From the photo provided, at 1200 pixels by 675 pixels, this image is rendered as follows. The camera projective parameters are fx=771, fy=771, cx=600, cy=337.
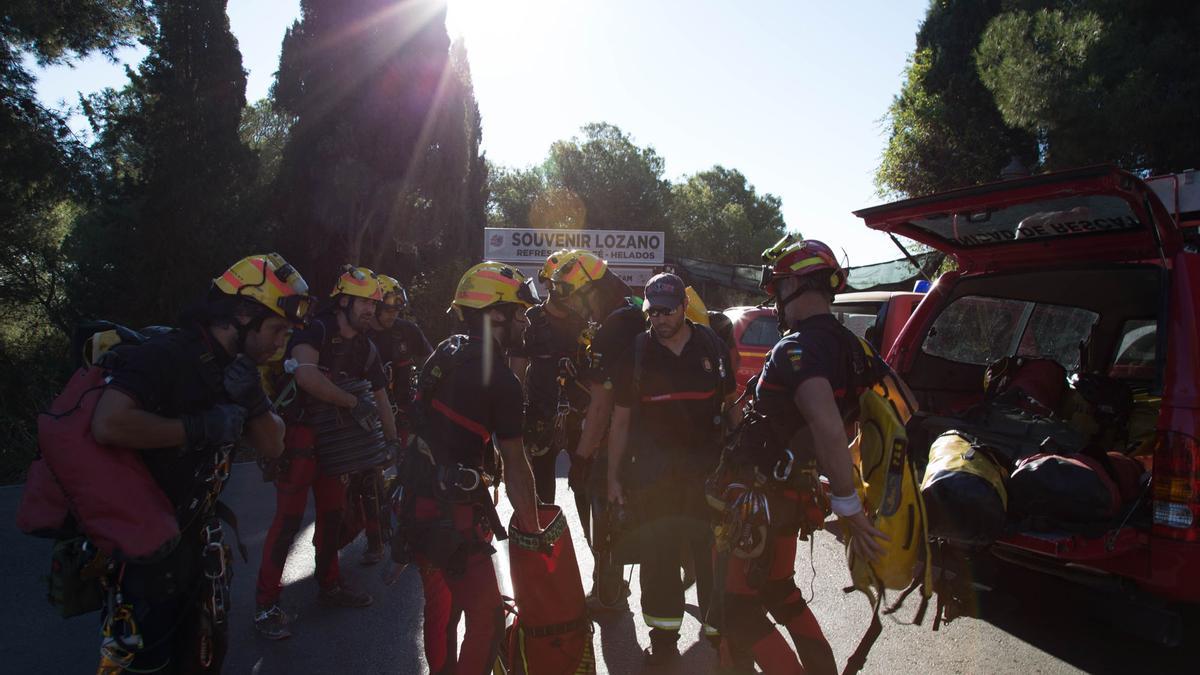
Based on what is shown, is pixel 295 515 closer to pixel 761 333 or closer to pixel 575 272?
pixel 575 272

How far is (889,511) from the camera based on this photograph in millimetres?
2748

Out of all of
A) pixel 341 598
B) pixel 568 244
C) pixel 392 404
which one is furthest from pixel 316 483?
pixel 568 244

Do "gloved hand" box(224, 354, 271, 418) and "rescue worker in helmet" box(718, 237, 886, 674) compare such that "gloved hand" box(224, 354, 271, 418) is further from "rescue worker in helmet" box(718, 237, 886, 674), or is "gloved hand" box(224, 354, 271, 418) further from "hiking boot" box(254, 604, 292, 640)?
"hiking boot" box(254, 604, 292, 640)

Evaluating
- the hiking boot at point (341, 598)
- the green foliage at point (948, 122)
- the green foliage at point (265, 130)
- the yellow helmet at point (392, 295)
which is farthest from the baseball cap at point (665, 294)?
the green foliage at point (265, 130)

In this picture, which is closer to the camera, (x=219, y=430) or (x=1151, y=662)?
(x=219, y=430)

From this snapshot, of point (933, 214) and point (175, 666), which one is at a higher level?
point (933, 214)

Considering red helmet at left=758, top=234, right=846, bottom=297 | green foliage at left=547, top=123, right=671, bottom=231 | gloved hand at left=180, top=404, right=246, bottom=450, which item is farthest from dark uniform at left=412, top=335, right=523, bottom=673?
green foliage at left=547, top=123, right=671, bottom=231

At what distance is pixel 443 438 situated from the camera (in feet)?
10.2

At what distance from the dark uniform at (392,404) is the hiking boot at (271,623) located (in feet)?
1.86

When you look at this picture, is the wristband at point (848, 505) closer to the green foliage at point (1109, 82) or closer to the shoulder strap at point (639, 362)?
the shoulder strap at point (639, 362)

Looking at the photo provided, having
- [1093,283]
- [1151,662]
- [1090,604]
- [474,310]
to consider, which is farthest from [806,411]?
[1093,283]

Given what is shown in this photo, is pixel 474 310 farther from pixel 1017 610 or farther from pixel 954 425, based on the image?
pixel 1017 610

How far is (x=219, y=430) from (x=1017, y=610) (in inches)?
176

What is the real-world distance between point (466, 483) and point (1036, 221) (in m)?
3.75
